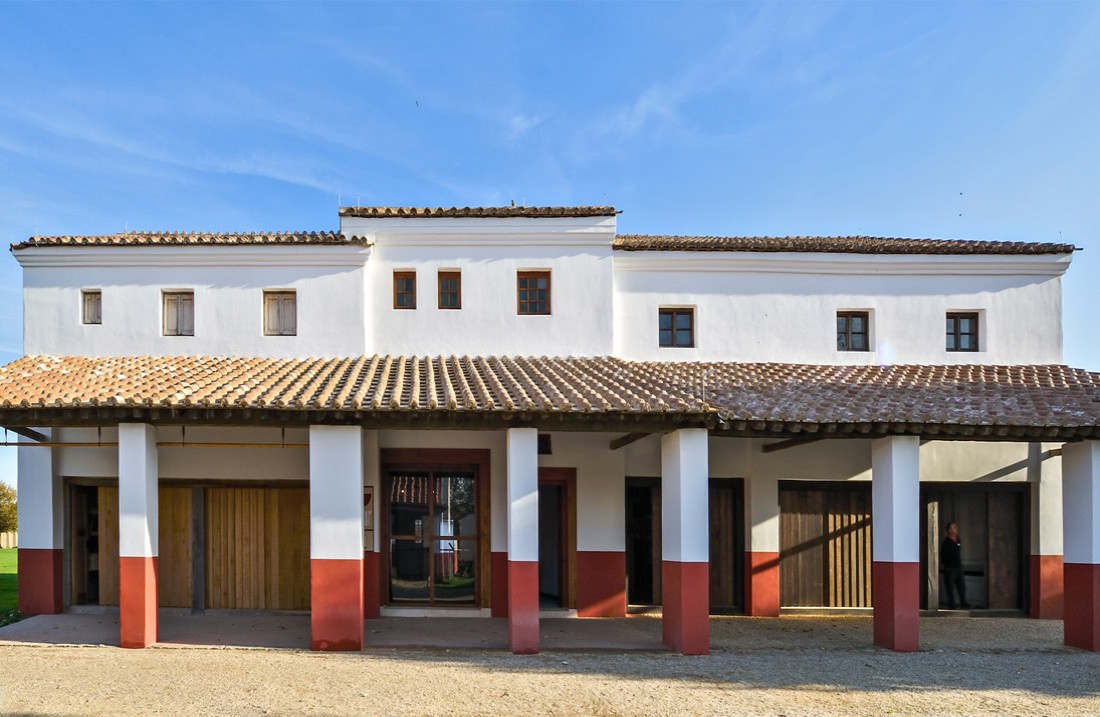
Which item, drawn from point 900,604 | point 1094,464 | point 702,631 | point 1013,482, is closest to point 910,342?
point 1013,482

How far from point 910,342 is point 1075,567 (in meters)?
5.30

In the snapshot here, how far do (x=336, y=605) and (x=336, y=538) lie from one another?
0.88m

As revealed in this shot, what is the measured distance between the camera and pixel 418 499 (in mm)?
14047

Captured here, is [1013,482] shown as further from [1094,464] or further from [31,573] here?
[31,573]

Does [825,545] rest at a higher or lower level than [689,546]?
lower

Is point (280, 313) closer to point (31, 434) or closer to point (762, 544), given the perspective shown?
point (31, 434)

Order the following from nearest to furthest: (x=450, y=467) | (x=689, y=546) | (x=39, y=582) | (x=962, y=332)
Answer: (x=689, y=546) → (x=39, y=582) → (x=450, y=467) → (x=962, y=332)

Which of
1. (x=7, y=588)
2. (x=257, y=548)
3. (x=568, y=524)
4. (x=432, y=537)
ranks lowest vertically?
(x=7, y=588)

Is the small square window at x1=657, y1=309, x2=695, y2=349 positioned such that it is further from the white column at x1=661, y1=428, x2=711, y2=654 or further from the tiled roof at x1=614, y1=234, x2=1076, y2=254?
the white column at x1=661, y1=428, x2=711, y2=654

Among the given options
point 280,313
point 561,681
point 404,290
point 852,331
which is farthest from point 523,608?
point 852,331

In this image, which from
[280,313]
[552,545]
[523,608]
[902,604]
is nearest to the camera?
[523,608]

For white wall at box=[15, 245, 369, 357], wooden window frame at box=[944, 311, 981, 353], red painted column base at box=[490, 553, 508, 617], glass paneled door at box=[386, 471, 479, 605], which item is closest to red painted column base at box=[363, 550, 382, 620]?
glass paneled door at box=[386, 471, 479, 605]

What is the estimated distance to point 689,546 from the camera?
10.9 meters

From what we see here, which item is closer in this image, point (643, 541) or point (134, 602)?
point (134, 602)
